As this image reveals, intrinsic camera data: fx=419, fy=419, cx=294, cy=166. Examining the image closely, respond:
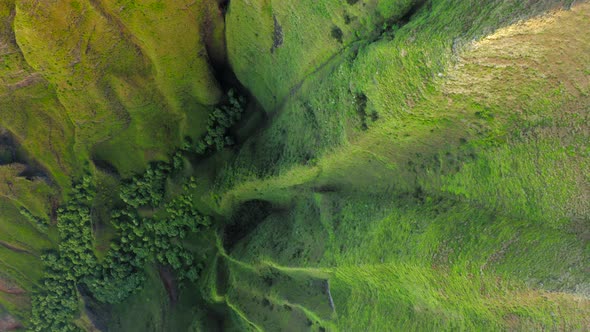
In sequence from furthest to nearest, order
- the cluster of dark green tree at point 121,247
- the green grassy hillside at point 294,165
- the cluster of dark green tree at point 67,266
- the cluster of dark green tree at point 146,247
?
the cluster of dark green tree at point 67,266
the cluster of dark green tree at point 146,247
the cluster of dark green tree at point 121,247
the green grassy hillside at point 294,165

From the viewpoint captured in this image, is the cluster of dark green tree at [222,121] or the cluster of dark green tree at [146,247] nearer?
the cluster of dark green tree at [222,121]

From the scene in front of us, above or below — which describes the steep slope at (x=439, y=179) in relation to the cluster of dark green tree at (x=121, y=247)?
below

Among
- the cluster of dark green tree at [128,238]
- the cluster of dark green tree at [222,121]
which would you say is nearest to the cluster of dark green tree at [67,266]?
the cluster of dark green tree at [128,238]

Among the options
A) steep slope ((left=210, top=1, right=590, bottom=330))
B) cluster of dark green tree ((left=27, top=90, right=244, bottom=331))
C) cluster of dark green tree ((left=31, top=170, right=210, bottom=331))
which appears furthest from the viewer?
cluster of dark green tree ((left=31, top=170, right=210, bottom=331))

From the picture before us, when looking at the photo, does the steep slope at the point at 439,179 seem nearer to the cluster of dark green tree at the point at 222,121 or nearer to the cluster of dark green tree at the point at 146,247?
the cluster of dark green tree at the point at 222,121

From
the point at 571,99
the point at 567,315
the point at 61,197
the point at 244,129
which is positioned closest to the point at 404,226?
the point at 567,315

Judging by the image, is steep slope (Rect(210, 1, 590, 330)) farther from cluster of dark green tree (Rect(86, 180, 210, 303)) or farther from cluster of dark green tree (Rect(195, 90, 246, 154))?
cluster of dark green tree (Rect(86, 180, 210, 303))

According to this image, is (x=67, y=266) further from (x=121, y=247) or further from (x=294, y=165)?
(x=294, y=165)

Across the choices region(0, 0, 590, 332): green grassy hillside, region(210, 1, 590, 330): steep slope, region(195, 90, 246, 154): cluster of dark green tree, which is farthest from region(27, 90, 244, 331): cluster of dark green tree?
region(210, 1, 590, 330): steep slope

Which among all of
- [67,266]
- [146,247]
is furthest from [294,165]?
[67,266]

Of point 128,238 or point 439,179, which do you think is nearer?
point 439,179
